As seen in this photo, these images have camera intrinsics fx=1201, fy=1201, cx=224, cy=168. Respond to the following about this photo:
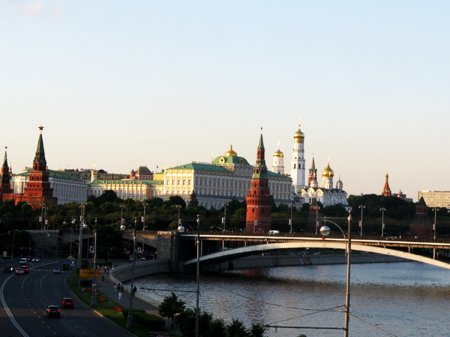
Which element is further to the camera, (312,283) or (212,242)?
(212,242)

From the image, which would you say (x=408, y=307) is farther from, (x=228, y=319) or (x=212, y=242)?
(x=212, y=242)

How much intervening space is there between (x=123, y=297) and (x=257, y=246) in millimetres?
45769

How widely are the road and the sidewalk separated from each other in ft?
10.2

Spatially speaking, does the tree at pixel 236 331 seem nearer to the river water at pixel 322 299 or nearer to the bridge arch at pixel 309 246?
the river water at pixel 322 299

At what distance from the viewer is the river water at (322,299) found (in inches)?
3391

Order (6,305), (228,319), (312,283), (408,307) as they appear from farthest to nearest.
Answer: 1. (312,283)
2. (408,307)
3. (228,319)
4. (6,305)

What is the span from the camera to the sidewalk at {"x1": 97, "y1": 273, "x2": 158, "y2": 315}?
85.6 metres

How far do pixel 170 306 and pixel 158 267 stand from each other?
229 ft

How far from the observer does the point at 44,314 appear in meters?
75.2

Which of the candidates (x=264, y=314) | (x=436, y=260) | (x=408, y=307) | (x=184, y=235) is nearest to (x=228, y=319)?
(x=264, y=314)

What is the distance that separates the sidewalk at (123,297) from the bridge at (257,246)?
2837 centimetres

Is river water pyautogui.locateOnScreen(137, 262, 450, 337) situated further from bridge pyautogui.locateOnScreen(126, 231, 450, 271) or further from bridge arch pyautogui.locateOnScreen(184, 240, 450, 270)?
bridge pyautogui.locateOnScreen(126, 231, 450, 271)

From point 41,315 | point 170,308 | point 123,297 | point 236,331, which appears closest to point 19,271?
point 123,297

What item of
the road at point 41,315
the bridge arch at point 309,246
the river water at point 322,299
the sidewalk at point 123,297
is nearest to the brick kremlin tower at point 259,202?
the river water at point 322,299
